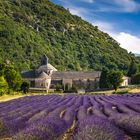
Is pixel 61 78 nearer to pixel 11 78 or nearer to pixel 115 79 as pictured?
pixel 115 79

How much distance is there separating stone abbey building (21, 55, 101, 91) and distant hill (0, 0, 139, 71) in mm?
13796

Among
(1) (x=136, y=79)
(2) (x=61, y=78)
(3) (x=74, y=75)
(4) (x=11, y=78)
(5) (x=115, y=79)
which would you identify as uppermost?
(3) (x=74, y=75)

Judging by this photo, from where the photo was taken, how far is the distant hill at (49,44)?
141625mm

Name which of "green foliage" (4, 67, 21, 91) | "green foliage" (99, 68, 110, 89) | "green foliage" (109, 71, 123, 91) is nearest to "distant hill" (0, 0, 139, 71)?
"green foliage" (99, 68, 110, 89)

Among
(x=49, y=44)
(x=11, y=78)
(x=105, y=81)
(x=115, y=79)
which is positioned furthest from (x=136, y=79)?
(x=49, y=44)

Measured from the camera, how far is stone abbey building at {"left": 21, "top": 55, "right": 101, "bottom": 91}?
111338mm

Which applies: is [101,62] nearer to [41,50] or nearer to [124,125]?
[41,50]

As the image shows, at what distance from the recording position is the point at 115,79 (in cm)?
8694

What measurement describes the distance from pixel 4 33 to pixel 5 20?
14813 millimetres

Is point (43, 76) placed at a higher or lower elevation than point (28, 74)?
lower

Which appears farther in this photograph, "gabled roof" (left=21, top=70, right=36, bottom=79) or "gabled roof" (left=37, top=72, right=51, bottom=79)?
"gabled roof" (left=21, top=70, right=36, bottom=79)

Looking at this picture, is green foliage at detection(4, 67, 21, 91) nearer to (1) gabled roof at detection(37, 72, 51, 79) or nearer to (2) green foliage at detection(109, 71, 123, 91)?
(2) green foliage at detection(109, 71, 123, 91)

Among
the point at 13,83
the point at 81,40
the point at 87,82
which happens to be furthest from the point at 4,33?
the point at 13,83

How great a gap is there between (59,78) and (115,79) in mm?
32130
